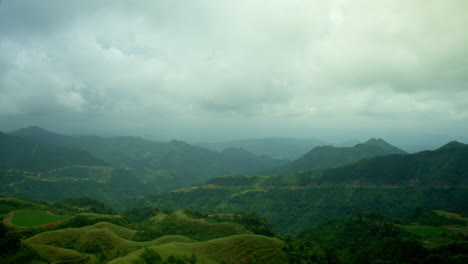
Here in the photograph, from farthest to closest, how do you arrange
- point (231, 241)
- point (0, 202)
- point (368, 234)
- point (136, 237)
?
point (0, 202) → point (368, 234) → point (136, 237) → point (231, 241)

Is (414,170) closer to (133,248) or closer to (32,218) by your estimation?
(133,248)

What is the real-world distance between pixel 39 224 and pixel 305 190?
159 m

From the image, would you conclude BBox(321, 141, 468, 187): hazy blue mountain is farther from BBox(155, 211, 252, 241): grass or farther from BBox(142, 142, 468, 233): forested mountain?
BBox(155, 211, 252, 241): grass

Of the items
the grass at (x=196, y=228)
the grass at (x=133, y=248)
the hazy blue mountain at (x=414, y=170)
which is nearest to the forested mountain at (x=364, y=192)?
the hazy blue mountain at (x=414, y=170)

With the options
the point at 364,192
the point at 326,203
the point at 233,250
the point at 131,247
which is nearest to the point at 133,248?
the point at 131,247

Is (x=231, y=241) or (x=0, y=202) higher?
(x=231, y=241)

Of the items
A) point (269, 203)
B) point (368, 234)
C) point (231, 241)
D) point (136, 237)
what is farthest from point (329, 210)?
point (136, 237)

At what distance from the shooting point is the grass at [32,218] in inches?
3329

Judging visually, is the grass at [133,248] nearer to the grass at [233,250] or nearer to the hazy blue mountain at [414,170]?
the grass at [233,250]

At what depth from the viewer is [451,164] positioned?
159m

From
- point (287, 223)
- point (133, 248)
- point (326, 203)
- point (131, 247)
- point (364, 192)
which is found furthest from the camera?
point (364, 192)

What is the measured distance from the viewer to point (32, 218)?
90.0 metres

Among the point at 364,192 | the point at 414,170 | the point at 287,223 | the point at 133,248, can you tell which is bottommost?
the point at 287,223

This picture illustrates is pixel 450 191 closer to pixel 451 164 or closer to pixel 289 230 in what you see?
pixel 451 164
